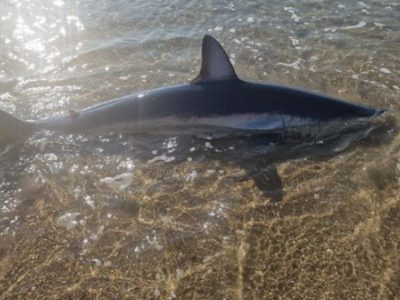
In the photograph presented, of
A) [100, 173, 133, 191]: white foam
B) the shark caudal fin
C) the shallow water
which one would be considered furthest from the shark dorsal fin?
the shark caudal fin

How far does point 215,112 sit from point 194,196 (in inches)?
→ 55.6

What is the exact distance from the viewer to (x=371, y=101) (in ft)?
21.0

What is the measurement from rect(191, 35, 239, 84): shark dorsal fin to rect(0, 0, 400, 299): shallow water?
890 mm

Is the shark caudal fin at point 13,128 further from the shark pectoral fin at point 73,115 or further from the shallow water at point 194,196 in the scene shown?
the shark pectoral fin at point 73,115

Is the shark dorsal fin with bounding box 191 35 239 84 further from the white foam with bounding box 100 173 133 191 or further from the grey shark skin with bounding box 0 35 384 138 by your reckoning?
the white foam with bounding box 100 173 133 191

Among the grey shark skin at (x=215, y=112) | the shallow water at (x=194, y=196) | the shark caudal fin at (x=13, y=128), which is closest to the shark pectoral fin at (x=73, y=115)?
the grey shark skin at (x=215, y=112)

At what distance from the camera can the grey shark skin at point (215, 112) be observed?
545 centimetres

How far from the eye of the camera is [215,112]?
547 cm

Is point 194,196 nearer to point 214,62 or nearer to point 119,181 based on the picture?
point 119,181

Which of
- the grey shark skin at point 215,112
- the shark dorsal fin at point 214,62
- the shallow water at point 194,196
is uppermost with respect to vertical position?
the shark dorsal fin at point 214,62

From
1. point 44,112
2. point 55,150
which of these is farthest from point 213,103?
point 44,112

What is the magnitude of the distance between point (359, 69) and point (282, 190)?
3.96 m

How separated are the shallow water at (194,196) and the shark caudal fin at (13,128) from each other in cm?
15

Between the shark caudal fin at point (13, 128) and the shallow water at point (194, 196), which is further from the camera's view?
the shark caudal fin at point (13, 128)
